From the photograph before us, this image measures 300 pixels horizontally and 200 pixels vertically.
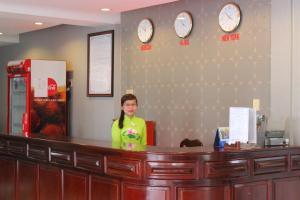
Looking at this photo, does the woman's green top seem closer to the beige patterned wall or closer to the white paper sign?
the white paper sign

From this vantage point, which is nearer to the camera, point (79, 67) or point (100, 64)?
point (100, 64)

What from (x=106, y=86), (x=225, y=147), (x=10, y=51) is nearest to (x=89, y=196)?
(x=225, y=147)

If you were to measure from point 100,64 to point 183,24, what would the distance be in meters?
1.97

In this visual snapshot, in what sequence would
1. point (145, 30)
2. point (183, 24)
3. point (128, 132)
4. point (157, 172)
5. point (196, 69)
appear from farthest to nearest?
point (145, 30) → point (183, 24) → point (196, 69) → point (128, 132) → point (157, 172)

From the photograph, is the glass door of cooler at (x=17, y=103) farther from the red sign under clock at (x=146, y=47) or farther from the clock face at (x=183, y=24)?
the clock face at (x=183, y=24)

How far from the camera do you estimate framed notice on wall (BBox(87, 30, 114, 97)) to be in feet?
25.5

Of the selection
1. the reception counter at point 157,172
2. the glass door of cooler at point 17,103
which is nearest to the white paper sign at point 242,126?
the reception counter at point 157,172

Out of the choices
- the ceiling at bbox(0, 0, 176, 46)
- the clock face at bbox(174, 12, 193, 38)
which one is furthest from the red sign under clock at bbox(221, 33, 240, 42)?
the ceiling at bbox(0, 0, 176, 46)

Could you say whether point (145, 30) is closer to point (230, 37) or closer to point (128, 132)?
point (230, 37)

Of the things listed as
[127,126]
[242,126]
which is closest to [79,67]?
[127,126]

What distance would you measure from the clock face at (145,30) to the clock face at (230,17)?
4.30ft

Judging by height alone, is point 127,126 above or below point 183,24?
below

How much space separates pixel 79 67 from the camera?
8516mm

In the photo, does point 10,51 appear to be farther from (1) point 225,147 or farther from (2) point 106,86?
(1) point 225,147
